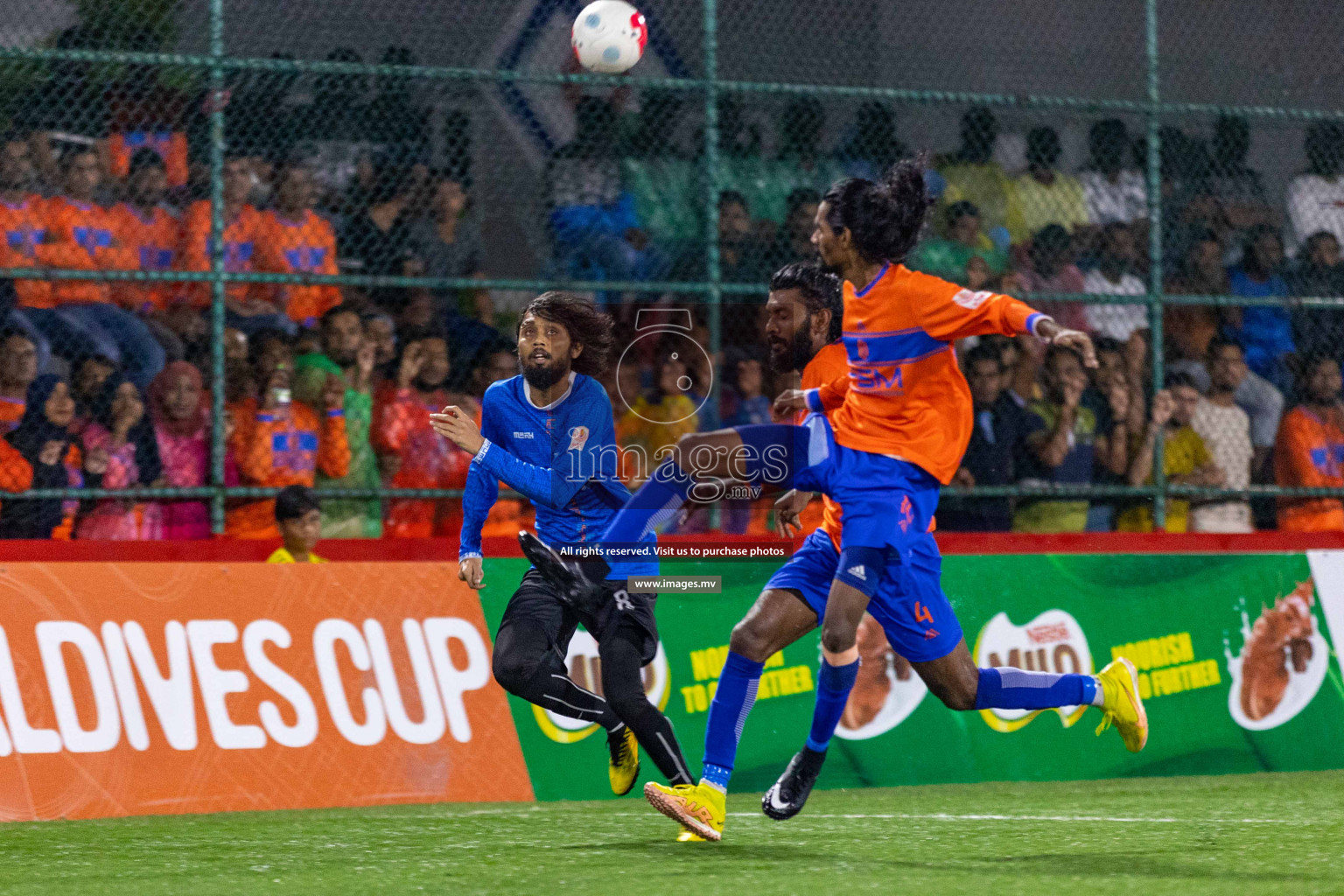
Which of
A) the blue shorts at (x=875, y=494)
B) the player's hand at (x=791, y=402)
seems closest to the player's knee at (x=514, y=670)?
the player's hand at (x=791, y=402)

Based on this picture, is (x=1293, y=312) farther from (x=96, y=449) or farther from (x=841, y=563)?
(x=96, y=449)

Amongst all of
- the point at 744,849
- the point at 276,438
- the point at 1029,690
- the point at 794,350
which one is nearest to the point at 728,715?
the point at 744,849

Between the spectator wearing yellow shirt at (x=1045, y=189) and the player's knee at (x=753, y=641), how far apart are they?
510 centimetres

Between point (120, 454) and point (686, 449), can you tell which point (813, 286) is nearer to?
point (686, 449)

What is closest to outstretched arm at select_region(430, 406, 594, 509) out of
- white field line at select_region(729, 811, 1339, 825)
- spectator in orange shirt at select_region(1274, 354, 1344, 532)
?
white field line at select_region(729, 811, 1339, 825)

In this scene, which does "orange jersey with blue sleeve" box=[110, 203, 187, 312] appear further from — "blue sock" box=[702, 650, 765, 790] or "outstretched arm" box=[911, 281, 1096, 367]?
"outstretched arm" box=[911, 281, 1096, 367]

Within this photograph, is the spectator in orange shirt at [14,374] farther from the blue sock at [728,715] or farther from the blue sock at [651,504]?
the blue sock at [728,715]

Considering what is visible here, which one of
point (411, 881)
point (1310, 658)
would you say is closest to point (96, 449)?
point (411, 881)

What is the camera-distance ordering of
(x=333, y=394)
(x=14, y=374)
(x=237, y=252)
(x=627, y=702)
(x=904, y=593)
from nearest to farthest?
(x=904, y=593) < (x=627, y=702) < (x=14, y=374) < (x=237, y=252) < (x=333, y=394)

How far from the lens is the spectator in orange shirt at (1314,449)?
32.8ft

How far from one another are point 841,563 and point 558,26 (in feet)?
15.9

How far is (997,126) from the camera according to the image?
10234 millimetres

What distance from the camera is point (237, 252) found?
8.80 m

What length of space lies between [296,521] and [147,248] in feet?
5.20
